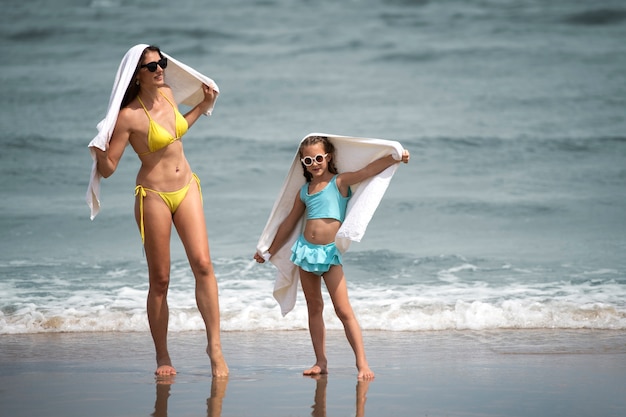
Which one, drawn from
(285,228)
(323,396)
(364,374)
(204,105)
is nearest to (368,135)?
(204,105)

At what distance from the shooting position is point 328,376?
541 centimetres

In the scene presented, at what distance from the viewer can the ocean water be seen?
838 centimetres

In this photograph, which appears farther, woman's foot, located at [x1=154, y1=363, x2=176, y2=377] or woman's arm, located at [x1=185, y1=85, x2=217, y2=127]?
woman's arm, located at [x1=185, y1=85, x2=217, y2=127]

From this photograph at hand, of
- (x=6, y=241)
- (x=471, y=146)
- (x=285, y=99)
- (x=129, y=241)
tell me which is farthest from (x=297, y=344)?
(x=285, y=99)

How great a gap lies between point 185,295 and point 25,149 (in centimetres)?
915

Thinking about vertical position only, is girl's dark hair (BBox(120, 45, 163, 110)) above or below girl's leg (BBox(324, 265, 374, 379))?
above

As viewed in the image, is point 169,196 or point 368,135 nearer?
point 169,196

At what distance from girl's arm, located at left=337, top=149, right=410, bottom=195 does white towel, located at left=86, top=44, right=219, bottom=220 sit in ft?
3.23

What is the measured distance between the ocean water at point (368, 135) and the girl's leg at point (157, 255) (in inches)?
70.8

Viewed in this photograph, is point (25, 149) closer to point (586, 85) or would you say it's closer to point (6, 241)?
point (6, 241)

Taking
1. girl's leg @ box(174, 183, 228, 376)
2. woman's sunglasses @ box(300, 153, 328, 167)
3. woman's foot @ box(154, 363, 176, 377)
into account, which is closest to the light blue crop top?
woman's sunglasses @ box(300, 153, 328, 167)

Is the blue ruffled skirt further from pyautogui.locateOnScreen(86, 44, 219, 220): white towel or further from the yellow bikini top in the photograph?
pyautogui.locateOnScreen(86, 44, 219, 220): white towel

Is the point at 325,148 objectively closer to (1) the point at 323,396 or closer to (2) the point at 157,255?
(2) the point at 157,255

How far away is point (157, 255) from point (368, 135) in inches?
498
